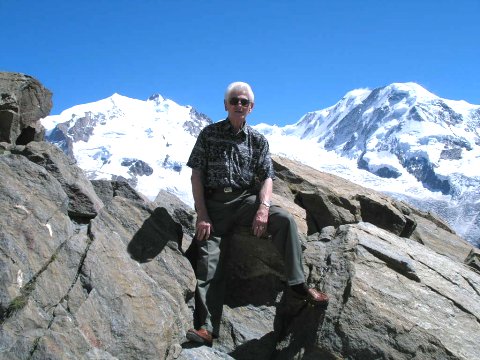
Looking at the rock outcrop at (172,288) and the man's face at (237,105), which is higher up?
the man's face at (237,105)

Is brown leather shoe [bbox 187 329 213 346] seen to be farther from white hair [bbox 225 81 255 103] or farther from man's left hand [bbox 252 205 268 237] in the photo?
white hair [bbox 225 81 255 103]

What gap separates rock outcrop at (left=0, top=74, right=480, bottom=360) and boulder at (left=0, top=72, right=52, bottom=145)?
206cm

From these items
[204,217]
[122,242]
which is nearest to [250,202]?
[204,217]

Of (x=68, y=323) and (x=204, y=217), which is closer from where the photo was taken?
(x=68, y=323)

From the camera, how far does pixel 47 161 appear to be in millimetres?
Result: 12055

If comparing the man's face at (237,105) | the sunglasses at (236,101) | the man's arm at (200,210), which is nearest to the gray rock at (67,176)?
the man's arm at (200,210)

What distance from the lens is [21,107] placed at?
16.1 m

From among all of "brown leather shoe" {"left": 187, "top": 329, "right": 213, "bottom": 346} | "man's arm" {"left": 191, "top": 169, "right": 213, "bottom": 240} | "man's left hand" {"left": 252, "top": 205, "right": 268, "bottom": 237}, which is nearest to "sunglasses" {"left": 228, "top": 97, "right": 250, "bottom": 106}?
"man's arm" {"left": 191, "top": 169, "right": 213, "bottom": 240}

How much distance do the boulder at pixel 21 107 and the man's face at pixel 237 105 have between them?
780cm

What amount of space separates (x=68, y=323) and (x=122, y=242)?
2802 millimetres

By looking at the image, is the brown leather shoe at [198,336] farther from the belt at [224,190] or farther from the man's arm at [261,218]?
the belt at [224,190]

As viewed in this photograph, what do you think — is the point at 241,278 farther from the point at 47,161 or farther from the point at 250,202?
the point at 47,161

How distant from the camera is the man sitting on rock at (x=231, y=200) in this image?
34.0ft

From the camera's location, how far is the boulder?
1495 centimetres
